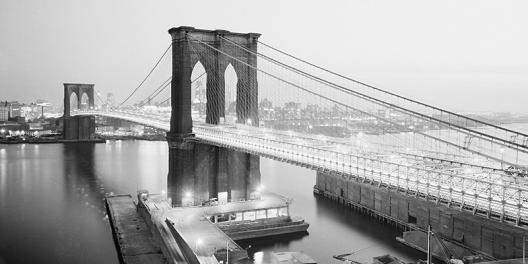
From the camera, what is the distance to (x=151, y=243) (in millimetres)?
22344

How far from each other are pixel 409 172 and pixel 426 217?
1205cm

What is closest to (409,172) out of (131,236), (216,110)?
(131,236)

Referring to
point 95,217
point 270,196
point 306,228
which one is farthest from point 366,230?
point 95,217

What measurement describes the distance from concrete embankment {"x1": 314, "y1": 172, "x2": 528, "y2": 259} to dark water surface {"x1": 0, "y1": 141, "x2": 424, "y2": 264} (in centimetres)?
109

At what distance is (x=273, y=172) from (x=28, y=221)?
29.4 metres

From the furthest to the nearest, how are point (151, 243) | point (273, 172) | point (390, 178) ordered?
point (273, 172) → point (151, 243) → point (390, 178)

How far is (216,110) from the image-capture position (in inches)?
1151

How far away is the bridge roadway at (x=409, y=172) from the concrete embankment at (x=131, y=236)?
5776 millimetres

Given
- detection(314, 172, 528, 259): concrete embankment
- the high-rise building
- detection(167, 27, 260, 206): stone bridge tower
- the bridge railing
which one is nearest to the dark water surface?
detection(314, 172, 528, 259): concrete embankment

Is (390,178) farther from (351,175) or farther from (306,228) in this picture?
(306,228)

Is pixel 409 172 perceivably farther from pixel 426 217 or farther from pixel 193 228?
pixel 426 217

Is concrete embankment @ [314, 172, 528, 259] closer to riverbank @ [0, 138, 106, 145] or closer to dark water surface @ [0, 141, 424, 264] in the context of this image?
dark water surface @ [0, 141, 424, 264]

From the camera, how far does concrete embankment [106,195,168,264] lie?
806 inches

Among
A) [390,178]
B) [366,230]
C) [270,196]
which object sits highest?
[390,178]
